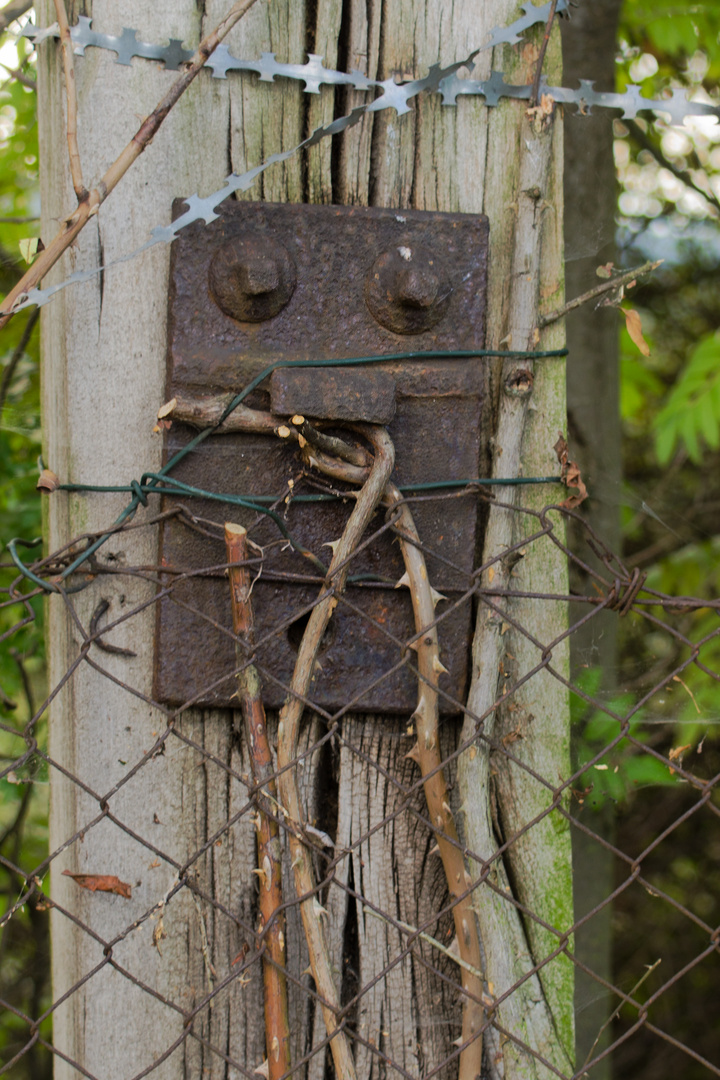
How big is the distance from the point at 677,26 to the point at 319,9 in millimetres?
1646

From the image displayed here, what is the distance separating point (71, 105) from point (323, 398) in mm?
535

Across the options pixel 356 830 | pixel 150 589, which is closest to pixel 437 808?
pixel 356 830

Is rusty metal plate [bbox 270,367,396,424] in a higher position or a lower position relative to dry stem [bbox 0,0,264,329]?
lower

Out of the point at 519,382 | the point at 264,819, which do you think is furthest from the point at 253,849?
the point at 519,382

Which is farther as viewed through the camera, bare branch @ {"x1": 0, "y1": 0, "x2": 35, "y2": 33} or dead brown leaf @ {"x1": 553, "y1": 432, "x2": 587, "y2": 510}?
bare branch @ {"x1": 0, "y1": 0, "x2": 35, "y2": 33}

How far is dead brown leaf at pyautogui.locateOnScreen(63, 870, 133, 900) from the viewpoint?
1.25 meters

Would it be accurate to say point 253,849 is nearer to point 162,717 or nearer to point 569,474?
point 162,717

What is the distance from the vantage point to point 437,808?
49.3 inches

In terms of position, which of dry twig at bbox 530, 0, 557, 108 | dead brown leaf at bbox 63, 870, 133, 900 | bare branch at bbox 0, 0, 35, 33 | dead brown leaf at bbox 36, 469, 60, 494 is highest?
Answer: bare branch at bbox 0, 0, 35, 33

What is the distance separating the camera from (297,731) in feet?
3.99

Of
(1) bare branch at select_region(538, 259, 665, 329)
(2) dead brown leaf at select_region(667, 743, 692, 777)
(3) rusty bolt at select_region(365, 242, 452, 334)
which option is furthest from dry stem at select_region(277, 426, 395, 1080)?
(2) dead brown leaf at select_region(667, 743, 692, 777)

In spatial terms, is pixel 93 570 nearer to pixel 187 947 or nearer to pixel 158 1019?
pixel 187 947

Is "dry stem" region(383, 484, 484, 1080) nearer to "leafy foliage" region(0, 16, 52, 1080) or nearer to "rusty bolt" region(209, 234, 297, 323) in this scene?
"rusty bolt" region(209, 234, 297, 323)

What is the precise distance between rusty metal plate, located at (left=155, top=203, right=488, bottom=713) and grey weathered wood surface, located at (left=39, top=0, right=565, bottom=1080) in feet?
0.24
